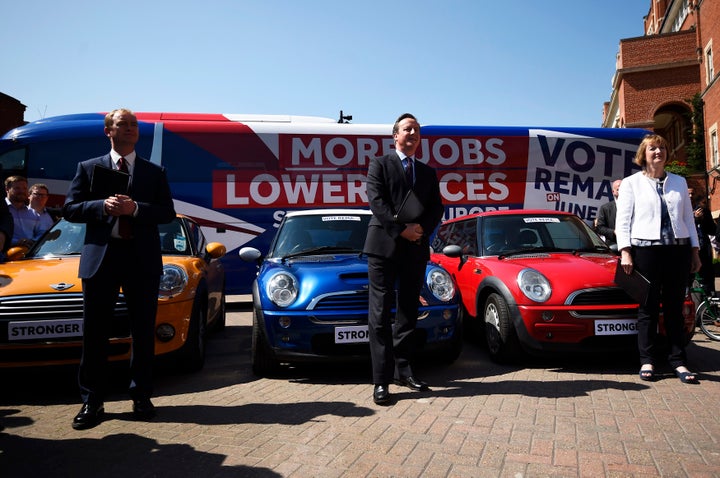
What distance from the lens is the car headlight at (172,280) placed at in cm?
427

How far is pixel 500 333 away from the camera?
475cm

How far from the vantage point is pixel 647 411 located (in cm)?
331

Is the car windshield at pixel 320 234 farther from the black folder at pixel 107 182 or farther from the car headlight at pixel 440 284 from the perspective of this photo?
the black folder at pixel 107 182

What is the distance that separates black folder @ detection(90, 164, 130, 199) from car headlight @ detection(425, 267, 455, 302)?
2.57 m

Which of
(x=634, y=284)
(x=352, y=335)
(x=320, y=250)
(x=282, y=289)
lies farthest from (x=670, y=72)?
(x=282, y=289)

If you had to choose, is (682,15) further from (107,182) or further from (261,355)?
(107,182)

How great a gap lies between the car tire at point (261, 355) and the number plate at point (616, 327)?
277 cm

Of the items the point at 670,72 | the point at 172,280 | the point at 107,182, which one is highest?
the point at 670,72

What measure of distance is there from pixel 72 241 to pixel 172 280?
4.62 ft

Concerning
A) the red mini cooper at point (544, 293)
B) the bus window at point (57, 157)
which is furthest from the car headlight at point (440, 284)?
the bus window at point (57, 157)

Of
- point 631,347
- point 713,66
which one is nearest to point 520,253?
point 631,347

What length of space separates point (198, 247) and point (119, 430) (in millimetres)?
2941

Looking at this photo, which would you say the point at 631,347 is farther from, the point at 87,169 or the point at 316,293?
the point at 87,169

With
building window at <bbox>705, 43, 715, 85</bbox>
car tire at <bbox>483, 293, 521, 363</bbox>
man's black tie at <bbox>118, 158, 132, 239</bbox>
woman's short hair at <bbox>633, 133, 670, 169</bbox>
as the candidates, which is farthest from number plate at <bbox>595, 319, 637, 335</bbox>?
building window at <bbox>705, 43, 715, 85</bbox>
